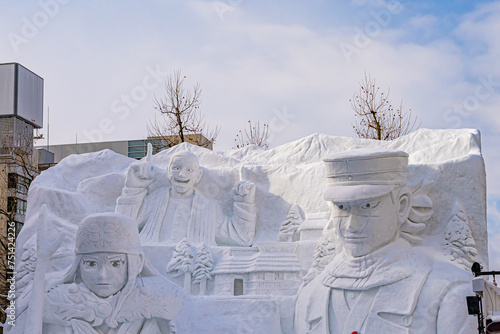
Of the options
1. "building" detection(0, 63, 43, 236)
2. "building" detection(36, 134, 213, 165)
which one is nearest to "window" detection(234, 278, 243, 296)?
"building" detection(0, 63, 43, 236)

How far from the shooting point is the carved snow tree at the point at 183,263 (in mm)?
7984

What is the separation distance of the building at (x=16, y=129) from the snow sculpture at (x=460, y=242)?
958cm

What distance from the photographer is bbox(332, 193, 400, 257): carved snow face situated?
6.55 metres

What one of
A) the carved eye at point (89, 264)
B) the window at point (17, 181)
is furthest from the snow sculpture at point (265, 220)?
the window at point (17, 181)

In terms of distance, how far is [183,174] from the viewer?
8555 millimetres

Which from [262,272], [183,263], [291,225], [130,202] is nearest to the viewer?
[262,272]

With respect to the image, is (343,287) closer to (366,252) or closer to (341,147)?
(366,252)

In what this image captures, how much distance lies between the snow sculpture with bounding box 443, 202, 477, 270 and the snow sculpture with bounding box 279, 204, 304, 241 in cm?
183

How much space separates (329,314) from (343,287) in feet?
0.94

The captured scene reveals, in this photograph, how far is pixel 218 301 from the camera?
7.50 metres

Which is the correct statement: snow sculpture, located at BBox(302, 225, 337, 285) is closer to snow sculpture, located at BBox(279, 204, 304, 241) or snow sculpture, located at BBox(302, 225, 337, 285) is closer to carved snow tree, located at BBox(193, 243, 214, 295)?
snow sculpture, located at BBox(279, 204, 304, 241)

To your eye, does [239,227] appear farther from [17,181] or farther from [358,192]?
[17,181]

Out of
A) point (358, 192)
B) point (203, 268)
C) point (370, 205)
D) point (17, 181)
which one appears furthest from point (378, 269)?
point (17, 181)

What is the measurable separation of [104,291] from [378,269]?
268 cm
